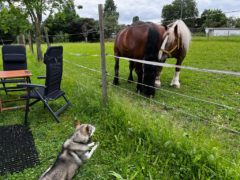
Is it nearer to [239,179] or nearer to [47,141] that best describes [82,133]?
[47,141]

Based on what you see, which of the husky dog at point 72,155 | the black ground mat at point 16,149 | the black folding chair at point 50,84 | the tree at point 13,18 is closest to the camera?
the husky dog at point 72,155

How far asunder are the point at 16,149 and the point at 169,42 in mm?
3152

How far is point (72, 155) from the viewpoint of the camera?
223cm

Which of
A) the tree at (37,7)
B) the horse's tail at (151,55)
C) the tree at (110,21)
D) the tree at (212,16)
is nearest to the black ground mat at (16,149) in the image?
the horse's tail at (151,55)

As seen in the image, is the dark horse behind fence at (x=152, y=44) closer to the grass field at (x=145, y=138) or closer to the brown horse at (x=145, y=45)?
the brown horse at (x=145, y=45)

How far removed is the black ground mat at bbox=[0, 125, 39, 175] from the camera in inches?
96.3

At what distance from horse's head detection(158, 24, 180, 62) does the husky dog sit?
8.04ft

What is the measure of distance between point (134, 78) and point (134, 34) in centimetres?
173

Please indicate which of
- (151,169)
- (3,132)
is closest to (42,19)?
(3,132)

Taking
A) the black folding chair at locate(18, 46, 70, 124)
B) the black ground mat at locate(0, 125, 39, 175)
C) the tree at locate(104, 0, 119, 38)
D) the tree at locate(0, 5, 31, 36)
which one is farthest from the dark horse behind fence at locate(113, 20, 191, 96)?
the tree at locate(0, 5, 31, 36)

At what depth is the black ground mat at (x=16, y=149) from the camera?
2.45 m

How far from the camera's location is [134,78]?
6301mm

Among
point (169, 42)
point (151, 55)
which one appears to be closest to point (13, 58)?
point (151, 55)

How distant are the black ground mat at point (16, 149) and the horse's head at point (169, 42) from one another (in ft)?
8.82
